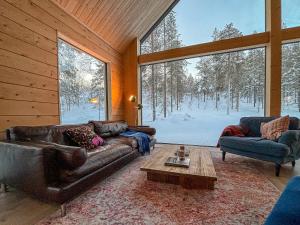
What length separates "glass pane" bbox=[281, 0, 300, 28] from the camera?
11.6 feet

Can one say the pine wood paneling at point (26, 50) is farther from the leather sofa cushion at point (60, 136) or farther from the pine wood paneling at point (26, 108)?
the leather sofa cushion at point (60, 136)

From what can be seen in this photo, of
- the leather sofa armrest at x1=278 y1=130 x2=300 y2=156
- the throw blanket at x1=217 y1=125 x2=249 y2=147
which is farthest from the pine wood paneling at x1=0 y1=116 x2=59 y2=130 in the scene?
the leather sofa armrest at x1=278 y1=130 x2=300 y2=156

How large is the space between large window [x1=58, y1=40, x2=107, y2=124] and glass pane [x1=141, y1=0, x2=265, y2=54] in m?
1.75

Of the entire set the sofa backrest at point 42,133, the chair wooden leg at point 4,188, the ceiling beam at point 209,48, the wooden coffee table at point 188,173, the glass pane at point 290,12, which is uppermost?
the glass pane at point 290,12

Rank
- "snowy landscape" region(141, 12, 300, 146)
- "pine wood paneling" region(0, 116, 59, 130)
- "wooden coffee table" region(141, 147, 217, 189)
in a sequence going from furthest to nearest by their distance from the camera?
"snowy landscape" region(141, 12, 300, 146), "pine wood paneling" region(0, 116, 59, 130), "wooden coffee table" region(141, 147, 217, 189)

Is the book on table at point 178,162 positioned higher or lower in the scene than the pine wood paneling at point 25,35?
lower

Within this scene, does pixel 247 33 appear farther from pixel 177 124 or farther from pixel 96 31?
pixel 96 31

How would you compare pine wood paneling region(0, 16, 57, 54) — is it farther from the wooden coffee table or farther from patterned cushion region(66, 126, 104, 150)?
the wooden coffee table

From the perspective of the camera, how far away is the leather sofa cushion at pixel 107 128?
321 centimetres

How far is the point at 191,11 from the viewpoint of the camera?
14.9ft

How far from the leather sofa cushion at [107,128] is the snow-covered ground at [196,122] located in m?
1.50

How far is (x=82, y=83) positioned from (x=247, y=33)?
4101mm

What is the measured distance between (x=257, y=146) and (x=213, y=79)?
2.33 m

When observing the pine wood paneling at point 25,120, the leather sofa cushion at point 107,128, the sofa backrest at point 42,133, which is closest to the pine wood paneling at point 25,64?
the pine wood paneling at point 25,120
